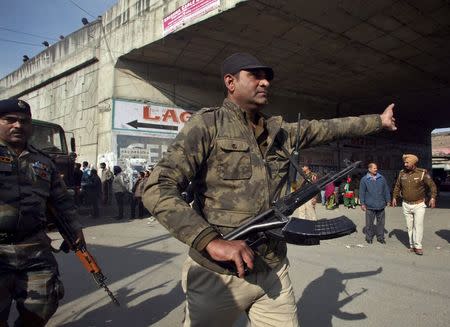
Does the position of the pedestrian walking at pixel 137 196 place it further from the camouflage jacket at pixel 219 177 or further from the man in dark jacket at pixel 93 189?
the camouflage jacket at pixel 219 177

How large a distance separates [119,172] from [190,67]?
4.54m

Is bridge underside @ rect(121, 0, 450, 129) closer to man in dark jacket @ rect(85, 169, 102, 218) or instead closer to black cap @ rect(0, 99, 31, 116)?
man in dark jacket @ rect(85, 169, 102, 218)

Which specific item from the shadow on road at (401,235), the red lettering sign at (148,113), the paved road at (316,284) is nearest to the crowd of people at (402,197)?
the paved road at (316,284)

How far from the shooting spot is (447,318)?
12.3 feet

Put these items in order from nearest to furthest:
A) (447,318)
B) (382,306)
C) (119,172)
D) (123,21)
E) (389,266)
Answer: (447,318) → (382,306) → (389,266) → (119,172) → (123,21)

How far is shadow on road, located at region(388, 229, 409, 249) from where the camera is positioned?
8.14 m

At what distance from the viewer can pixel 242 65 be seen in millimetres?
1938

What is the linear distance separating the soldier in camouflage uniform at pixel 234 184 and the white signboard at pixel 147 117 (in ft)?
36.4

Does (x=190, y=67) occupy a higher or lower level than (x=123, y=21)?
lower

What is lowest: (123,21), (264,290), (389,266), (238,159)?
(389,266)

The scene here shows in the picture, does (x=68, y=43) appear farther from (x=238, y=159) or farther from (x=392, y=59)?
(x=238, y=159)

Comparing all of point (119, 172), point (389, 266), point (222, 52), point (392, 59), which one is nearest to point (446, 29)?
point (392, 59)

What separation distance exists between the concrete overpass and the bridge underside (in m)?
0.03

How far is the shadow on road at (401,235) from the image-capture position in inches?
320
